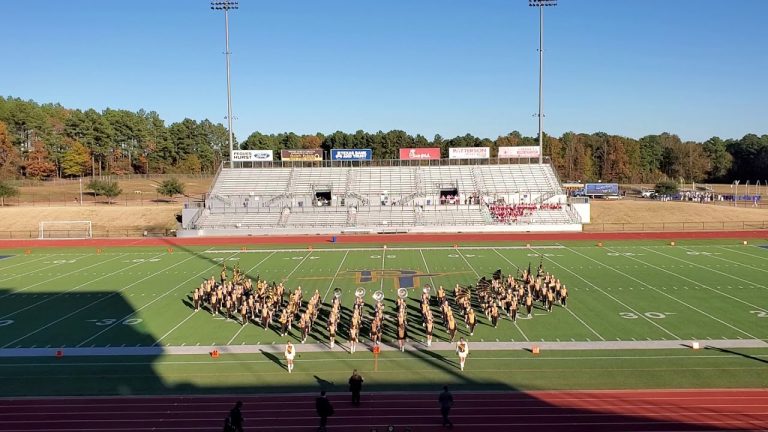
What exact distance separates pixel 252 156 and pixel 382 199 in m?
15.4

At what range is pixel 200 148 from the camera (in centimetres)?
11338

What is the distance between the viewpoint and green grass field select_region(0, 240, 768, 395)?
13492mm

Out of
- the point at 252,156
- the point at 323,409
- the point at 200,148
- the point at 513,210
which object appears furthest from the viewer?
the point at 200,148

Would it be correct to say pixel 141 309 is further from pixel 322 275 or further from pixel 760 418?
pixel 760 418

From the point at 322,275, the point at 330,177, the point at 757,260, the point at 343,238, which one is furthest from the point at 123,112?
the point at 757,260

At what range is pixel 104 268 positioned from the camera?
97.6 feet

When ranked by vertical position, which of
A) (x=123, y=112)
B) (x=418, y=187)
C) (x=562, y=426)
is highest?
(x=123, y=112)

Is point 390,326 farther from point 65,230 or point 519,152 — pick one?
point 519,152

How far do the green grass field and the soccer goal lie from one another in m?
14.1

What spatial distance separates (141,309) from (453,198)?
3692 cm

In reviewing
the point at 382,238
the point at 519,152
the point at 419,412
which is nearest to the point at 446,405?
the point at 419,412

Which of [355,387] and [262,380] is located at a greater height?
[355,387]

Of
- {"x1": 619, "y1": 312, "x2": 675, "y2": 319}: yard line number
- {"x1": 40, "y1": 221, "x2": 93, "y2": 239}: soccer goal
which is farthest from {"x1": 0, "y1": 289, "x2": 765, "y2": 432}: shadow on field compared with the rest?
{"x1": 40, "y1": 221, "x2": 93, "y2": 239}: soccer goal

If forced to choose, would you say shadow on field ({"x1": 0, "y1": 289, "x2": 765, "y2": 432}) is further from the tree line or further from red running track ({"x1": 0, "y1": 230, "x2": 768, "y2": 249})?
the tree line
